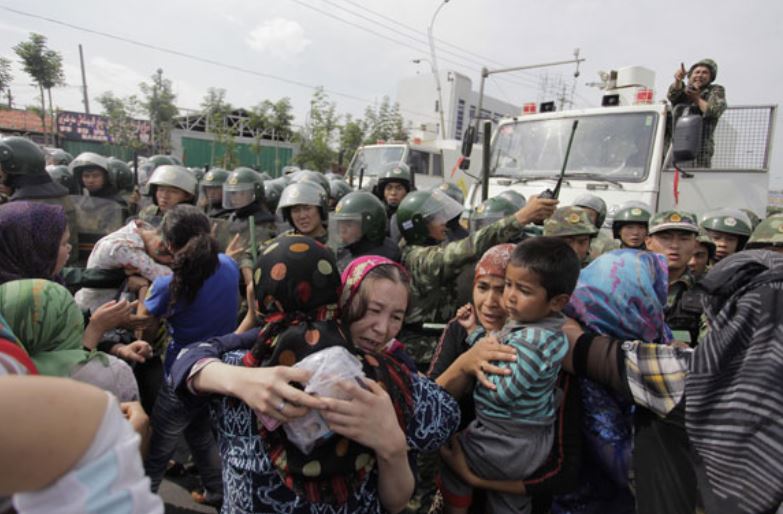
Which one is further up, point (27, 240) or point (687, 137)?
point (687, 137)

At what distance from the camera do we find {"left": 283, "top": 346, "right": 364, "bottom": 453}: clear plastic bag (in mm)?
1018

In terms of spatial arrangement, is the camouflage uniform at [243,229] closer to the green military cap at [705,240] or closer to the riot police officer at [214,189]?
the riot police officer at [214,189]

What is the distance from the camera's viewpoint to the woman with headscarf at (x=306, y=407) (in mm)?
1033

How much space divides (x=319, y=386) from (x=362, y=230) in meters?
2.45

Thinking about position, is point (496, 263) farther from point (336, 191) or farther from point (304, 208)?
point (336, 191)

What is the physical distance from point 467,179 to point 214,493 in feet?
37.8

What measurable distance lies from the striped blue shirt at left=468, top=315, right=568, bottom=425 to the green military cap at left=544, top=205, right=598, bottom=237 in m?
1.90

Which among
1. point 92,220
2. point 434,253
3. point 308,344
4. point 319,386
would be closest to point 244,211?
point 92,220

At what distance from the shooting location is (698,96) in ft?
17.7

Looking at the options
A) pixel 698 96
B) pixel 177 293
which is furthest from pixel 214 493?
pixel 698 96

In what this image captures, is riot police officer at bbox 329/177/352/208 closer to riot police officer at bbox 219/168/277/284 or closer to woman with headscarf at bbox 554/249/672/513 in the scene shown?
riot police officer at bbox 219/168/277/284

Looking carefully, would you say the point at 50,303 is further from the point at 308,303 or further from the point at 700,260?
the point at 700,260

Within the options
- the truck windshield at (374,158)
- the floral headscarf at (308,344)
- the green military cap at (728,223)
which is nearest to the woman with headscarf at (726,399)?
the floral headscarf at (308,344)

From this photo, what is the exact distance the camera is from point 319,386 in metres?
1.02
